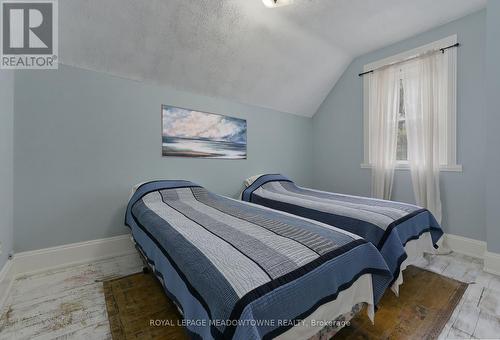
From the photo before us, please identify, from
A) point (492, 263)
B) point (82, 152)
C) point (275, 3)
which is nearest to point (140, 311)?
point (82, 152)

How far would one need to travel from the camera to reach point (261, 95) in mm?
3176

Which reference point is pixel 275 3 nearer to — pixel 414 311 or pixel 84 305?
pixel 414 311

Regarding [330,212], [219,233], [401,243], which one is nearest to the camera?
[219,233]

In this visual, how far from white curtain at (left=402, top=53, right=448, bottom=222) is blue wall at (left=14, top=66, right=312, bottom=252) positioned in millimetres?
2653

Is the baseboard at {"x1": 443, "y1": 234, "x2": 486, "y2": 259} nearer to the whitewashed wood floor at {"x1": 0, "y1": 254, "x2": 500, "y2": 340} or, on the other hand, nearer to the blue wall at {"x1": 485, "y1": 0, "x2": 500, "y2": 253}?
the whitewashed wood floor at {"x1": 0, "y1": 254, "x2": 500, "y2": 340}

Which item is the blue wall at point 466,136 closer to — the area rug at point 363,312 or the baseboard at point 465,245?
the baseboard at point 465,245

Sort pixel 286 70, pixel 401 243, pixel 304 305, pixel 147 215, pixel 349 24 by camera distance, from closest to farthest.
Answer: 1. pixel 304 305
2. pixel 401 243
3. pixel 147 215
4. pixel 349 24
5. pixel 286 70

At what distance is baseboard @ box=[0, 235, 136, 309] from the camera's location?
5.42ft

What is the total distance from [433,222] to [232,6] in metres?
2.76

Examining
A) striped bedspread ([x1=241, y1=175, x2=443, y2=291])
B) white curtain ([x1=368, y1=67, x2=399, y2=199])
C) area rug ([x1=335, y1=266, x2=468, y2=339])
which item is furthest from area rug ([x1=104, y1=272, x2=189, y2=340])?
white curtain ([x1=368, y1=67, x2=399, y2=199])

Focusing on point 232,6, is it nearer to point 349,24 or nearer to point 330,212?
point 349,24

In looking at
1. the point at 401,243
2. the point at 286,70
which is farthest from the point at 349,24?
the point at 401,243

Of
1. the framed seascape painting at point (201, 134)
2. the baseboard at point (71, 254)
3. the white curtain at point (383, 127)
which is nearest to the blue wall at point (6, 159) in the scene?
the baseboard at point (71, 254)

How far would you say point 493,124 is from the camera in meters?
1.91
